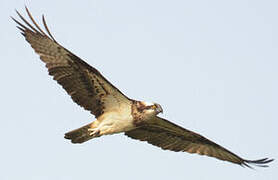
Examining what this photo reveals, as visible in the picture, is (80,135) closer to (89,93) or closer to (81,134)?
(81,134)

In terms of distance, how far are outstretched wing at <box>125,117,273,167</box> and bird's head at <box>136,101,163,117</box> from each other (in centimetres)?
118

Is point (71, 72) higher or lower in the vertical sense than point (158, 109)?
higher

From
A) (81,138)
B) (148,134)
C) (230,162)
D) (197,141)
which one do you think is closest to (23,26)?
(81,138)

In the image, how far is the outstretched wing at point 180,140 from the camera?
13.0 metres

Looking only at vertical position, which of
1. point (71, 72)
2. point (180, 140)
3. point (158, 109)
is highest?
point (71, 72)

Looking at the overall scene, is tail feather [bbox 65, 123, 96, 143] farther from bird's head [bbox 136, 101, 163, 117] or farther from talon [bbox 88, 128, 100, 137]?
A: bird's head [bbox 136, 101, 163, 117]

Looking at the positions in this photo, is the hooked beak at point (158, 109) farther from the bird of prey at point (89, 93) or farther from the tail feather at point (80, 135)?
the tail feather at point (80, 135)

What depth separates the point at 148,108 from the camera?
1173 cm

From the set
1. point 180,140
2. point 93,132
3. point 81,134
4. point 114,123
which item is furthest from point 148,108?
point 180,140

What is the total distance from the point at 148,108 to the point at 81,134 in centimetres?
136

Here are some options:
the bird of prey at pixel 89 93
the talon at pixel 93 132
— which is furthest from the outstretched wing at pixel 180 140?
the talon at pixel 93 132

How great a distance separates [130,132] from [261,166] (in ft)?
9.32

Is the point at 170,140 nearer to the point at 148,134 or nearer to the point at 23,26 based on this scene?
the point at 148,134

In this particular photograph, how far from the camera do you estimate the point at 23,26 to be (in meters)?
11.5
